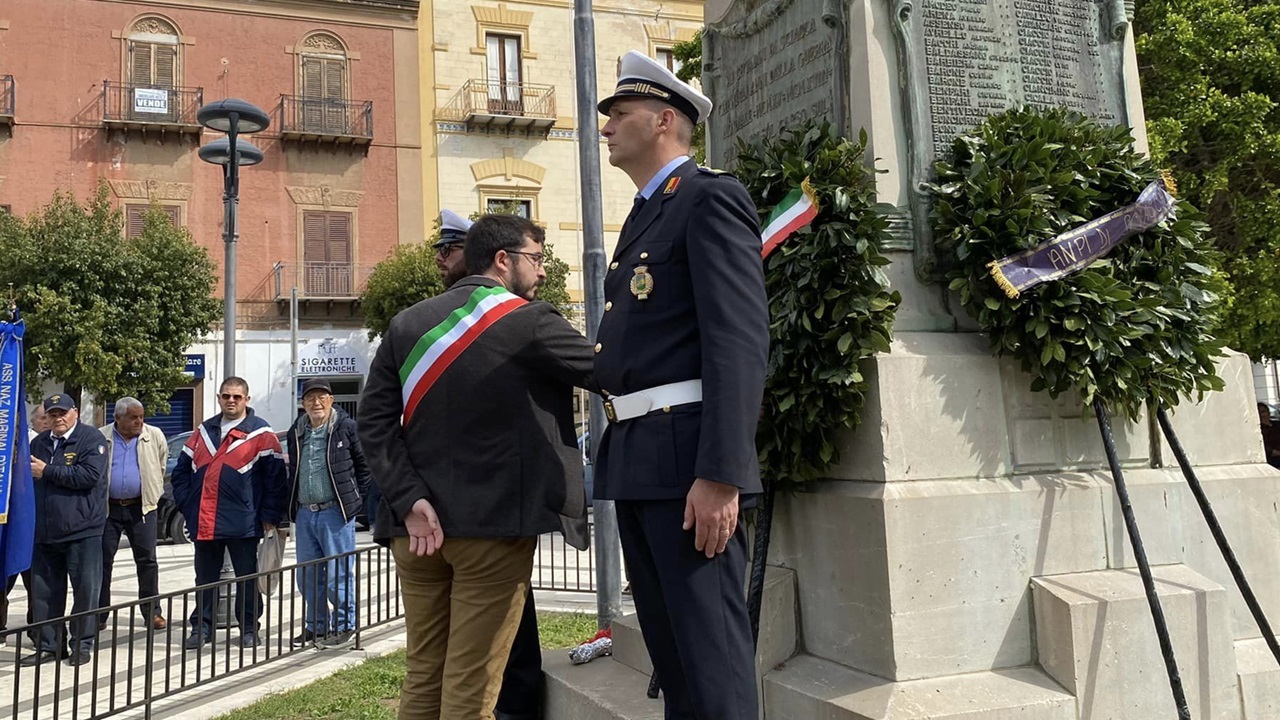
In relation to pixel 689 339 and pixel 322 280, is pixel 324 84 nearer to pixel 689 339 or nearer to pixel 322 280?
pixel 322 280

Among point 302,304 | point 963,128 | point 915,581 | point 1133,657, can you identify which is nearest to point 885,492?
point 915,581

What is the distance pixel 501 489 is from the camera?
3309 mm

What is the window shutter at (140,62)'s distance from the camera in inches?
952

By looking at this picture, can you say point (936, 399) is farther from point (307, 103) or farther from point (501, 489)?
point (307, 103)

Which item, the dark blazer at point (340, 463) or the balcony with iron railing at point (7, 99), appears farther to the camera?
the balcony with iron railing at point (7, 99)

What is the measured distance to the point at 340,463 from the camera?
729 centimetres

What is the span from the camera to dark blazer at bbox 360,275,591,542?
3.30 meters

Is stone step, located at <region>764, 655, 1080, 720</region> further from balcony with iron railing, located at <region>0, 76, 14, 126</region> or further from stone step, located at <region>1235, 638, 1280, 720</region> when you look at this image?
balcony with iron railing, located at <region>0, 76, 14, 126</region>

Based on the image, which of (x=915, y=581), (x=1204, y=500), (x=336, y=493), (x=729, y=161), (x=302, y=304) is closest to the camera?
(x=915, y=581)

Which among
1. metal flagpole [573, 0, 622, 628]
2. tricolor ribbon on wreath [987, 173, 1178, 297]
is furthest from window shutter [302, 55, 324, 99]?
tricolor ribbon on wreath [987, 173, 1178, 297]

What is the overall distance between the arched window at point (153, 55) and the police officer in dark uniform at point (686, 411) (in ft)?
81.9

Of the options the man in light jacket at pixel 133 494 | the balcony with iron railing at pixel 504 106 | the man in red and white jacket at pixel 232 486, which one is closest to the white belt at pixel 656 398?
the man in red and white jacket at pixel 232 486

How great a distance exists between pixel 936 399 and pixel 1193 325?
38.3 inches

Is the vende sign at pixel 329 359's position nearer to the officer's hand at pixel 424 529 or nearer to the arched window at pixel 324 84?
the arched window at pixel 324 84
